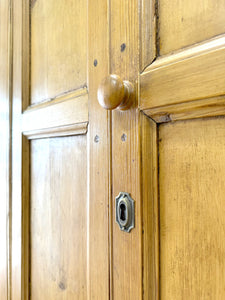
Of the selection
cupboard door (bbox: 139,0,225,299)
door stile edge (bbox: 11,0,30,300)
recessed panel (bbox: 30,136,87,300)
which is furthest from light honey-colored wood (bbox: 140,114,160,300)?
door stile edge (bbox: 11,0,30,300)

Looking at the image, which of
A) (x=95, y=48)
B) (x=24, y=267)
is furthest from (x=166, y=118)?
(x=24, y=267)

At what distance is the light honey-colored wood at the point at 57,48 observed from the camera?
0.39 m

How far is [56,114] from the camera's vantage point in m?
0.44

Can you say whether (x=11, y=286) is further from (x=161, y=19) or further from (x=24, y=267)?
(x=161, y=19)

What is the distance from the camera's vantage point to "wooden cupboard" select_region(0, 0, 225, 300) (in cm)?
23

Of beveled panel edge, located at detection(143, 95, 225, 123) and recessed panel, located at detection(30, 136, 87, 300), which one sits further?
recessed panel, located at detection(30, 136, 87, 300)

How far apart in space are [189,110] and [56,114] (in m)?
0.27

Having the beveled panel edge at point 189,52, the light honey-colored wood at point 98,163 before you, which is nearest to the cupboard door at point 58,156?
the light honey-colored wood at point 98,163

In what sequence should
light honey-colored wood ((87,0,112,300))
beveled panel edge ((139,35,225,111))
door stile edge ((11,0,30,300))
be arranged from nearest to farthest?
beveled panel edge ((139,35,225,111)) → light honey-colored wood ((87,0,112,300)) → door stile edge ((11,0,30,300))

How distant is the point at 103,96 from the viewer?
289 millimetres

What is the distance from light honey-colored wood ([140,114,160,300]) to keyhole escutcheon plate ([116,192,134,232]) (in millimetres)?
19

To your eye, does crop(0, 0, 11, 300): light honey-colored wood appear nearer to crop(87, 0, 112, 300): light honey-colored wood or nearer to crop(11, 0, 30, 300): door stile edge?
crop(11, 0, 30, 300): door stile edge

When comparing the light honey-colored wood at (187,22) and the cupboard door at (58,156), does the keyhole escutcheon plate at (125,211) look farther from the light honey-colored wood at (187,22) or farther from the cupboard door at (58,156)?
the light honey-colored wood at (187,22)

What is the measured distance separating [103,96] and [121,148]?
0.23 ft
